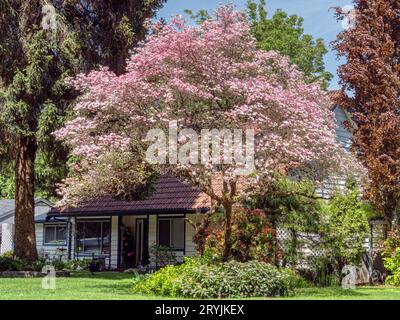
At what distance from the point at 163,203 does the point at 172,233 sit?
1.67 metres

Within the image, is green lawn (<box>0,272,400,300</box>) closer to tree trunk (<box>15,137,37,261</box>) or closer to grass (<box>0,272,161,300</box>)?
grass (<box>0,272,161,300</box>)

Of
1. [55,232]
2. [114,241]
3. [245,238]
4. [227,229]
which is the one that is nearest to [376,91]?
[245,238]

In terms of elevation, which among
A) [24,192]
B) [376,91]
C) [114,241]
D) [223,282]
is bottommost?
[223,282]

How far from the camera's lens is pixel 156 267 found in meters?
23.9

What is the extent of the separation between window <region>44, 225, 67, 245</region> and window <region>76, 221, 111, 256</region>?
3.12 meters

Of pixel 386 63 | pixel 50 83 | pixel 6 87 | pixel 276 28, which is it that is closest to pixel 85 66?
pixel 50 83

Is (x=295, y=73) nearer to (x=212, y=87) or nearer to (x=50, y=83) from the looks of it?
(x=212, y=87)

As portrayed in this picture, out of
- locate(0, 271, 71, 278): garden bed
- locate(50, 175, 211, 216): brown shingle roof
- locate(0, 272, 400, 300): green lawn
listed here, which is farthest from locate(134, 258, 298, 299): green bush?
locate(50, 175, 211, 216): brown shingle roof

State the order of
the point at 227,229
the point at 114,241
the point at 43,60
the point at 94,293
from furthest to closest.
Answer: the point at 114,241
the point at 43,60
the point at 227,229
the point at 94,293

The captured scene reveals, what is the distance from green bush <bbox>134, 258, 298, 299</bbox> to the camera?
13809 millimetres

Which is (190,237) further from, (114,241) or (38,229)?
(38,229)

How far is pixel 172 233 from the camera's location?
85.9ft

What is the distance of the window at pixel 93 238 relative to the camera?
1134 inches
